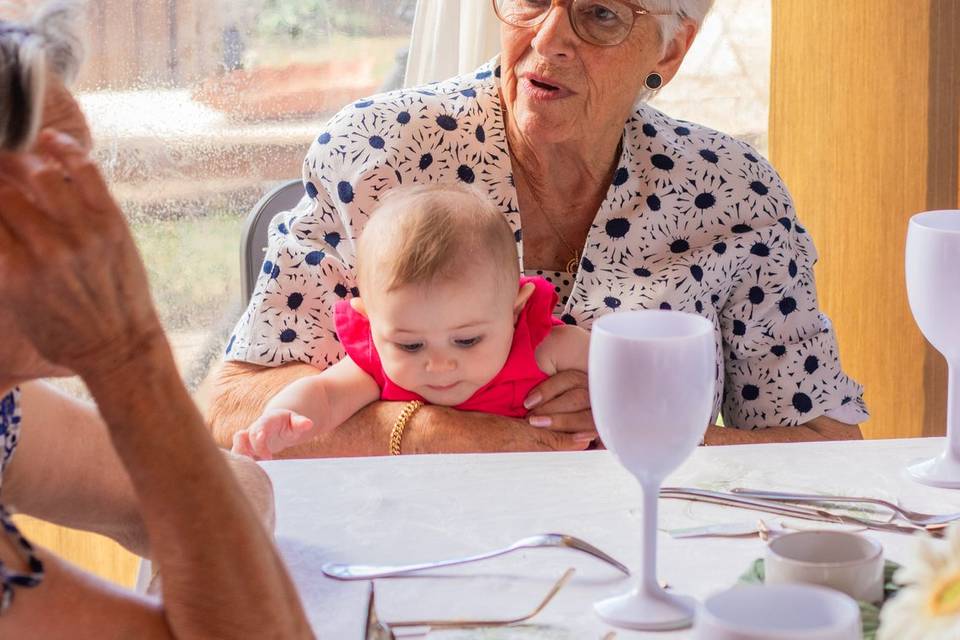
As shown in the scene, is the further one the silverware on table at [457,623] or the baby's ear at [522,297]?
the baby's ear at [522,297]

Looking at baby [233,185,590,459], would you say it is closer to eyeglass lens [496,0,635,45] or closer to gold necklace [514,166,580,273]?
gold necklace [514,166,580,273]

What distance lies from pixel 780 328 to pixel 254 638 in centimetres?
133

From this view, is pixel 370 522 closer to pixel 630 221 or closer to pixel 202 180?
pixel 630 221

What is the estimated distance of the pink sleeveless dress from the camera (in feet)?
6.23

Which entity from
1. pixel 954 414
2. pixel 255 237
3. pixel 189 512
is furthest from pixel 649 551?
pixel 255 237

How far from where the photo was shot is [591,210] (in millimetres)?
2172

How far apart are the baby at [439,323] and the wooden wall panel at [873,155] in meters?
1.43

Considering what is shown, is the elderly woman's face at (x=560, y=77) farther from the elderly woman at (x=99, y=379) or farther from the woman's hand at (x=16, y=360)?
the woman's hand at (x=16, y=360)

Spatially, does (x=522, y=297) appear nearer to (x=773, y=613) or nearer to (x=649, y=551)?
(x=649, y=551)

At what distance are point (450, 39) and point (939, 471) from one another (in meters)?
1.89

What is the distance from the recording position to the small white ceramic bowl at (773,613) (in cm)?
84

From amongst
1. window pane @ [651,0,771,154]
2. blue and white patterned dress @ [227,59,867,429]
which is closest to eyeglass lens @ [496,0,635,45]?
blue and white patterned dress @ [227,59,867,429]

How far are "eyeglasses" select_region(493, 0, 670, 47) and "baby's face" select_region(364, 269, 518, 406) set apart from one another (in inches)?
18.7

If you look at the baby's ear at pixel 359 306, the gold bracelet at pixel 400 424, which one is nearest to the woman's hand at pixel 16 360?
the gold bracelet at pixel 400 424
